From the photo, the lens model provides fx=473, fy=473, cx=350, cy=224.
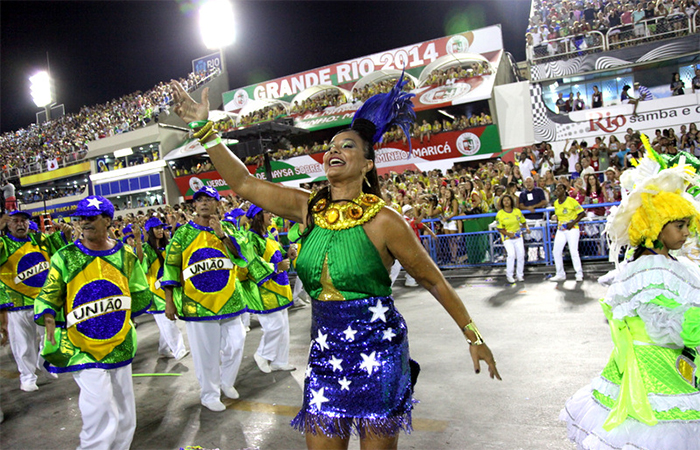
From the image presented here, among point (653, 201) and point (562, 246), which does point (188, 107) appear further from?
point (562, 246)

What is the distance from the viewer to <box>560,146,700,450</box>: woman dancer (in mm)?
2215

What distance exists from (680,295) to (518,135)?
63.5 ft

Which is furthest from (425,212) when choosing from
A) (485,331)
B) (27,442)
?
(27,442)

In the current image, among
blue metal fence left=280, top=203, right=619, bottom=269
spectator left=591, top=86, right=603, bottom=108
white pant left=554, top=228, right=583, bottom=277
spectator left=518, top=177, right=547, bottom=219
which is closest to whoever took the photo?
white pant left=554, top=228, right=583, bottom=277

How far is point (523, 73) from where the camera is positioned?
94.1 ft

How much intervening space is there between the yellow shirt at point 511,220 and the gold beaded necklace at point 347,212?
770cm

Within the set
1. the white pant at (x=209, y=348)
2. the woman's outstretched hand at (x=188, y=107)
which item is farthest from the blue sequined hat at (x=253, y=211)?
the woman's outstretched hand at (x=188, y=107)

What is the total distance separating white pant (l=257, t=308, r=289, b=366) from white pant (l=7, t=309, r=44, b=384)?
9.43 ft

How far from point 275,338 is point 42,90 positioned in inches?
2317

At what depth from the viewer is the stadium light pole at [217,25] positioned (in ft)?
108

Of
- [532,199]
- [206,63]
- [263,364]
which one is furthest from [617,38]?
[206,63]

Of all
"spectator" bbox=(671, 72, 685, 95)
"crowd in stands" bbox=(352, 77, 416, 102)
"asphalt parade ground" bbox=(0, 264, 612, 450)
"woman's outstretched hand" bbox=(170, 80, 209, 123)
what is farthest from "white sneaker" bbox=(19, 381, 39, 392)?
"crowd in stands" bbox=(352, 77, 416, 102)

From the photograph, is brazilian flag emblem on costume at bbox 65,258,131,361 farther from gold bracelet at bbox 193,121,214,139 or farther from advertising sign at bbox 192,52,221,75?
advertising sign at bbox 192,52,221,75

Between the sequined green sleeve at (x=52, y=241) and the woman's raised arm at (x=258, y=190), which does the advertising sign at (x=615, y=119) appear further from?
the woman's raised arm at (x=258, y=190)
